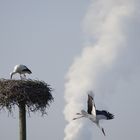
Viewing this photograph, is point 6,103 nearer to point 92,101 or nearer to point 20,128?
point 20,128

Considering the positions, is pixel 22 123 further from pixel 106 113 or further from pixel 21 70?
pixel 106 113

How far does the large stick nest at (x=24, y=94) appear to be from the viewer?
41594 millimetres

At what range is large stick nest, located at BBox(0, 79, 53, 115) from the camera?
136 feet

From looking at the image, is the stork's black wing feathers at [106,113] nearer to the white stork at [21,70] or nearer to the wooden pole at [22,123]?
the wooden pole at [22,123]

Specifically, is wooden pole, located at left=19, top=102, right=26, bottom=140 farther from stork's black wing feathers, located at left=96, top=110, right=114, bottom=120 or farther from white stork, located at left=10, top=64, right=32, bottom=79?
stork's black wing feathers, located at left=96, top=110, right=114, bottom=120

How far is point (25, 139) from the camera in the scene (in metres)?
42.8

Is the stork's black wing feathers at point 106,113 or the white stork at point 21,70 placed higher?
the white stork at point 21,70

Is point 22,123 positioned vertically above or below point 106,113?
below

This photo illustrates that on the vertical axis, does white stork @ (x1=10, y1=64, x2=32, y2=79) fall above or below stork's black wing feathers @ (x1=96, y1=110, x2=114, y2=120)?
above

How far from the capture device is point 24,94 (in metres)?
41.5

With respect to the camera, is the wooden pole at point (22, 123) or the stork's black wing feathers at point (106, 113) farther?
the wooden pole at point (22, 123)

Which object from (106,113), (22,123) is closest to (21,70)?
(22,123)

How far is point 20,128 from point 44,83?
9.63ft

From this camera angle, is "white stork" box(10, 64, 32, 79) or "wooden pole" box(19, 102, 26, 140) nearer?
"wooden pole" box(19, 102, 26, 140)
